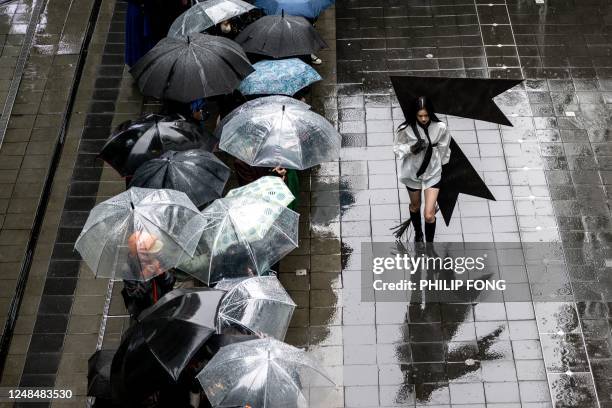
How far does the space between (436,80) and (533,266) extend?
2286mm

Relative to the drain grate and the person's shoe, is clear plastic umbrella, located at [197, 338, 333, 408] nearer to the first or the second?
the drain grate

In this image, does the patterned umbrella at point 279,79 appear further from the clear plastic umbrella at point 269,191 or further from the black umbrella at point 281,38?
the clear plastic umbrella at point 269,191

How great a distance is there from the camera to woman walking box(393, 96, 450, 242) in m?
9.33

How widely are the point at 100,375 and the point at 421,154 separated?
12.8ft

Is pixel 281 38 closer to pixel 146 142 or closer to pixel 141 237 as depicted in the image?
pixel 146 142

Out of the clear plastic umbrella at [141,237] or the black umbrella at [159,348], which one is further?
the clear plastic umbrella at [141,237]

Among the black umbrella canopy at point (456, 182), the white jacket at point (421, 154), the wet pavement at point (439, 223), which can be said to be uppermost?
the white jacket at point (421, 154)

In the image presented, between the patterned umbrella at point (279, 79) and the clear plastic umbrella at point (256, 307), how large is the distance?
288cm

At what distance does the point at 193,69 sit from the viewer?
9977 millimetres

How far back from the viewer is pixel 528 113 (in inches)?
464

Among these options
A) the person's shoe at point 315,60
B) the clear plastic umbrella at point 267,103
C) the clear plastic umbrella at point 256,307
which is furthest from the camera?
the person's shoe at point 315,60

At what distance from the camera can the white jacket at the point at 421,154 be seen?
9414 mm

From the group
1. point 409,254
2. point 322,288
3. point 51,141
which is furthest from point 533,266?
point 51,141

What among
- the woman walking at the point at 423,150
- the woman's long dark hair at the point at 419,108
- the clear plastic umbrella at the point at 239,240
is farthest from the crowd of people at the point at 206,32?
the woman's long dark hair at the point at 419,108
